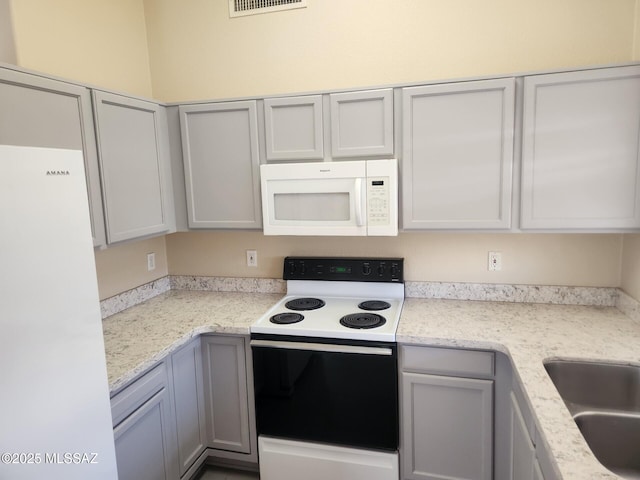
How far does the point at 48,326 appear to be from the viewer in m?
1.02

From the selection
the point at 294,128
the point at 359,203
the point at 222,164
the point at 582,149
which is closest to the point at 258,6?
the point at 294,128

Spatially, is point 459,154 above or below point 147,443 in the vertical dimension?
above

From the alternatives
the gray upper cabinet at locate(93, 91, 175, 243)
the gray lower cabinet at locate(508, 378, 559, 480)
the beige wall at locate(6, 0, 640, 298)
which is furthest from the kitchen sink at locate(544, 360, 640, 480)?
the gray upper cabinet at locate(93, 91, 175, 243)

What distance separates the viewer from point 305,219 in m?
2.21

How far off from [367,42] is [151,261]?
1.90 m

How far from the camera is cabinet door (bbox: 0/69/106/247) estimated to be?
1.45 meters

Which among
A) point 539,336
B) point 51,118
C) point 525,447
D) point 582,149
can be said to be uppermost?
point 51,118

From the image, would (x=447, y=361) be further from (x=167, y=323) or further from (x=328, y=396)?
(x=167, y=323)

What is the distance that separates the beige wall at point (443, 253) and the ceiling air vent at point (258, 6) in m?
1.35

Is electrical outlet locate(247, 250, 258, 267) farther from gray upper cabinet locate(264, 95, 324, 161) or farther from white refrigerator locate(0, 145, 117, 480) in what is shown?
white refrigerator locate(0, 145, 117, 480)

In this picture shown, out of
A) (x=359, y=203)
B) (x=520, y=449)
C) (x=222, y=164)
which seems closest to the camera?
(x=520, y=449)

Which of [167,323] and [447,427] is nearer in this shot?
[447,427]

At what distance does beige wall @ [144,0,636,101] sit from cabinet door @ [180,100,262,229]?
0.39 metres

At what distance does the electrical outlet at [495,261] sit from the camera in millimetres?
2303
